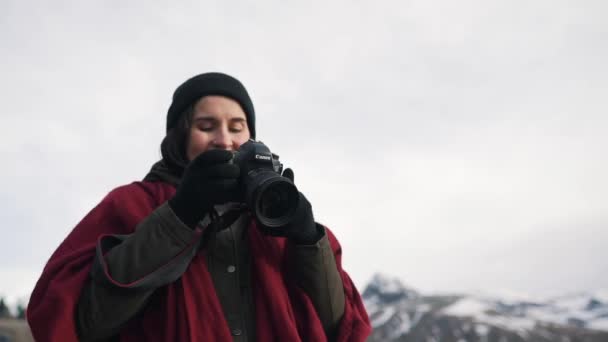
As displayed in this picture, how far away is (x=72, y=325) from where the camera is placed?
5.08ft

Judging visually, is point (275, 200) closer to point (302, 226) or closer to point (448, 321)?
point (302, 226)

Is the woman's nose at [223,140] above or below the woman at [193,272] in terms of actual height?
above

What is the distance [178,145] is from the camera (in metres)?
2.21

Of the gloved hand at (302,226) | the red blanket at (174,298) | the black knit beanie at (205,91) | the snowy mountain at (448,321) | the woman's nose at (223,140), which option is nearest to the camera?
the red blanket at (174,298)

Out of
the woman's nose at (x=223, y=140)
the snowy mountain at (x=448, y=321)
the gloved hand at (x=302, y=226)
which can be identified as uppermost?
the snowy mountain at (x=448, y=321)

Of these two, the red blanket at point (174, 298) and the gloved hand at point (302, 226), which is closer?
the red blanket at point (174, 298)

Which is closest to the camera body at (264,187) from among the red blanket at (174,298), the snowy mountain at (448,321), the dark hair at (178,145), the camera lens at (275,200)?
the camera lens at (275,200)

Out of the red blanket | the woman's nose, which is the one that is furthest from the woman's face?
the red blanket

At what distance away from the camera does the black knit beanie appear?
232cm

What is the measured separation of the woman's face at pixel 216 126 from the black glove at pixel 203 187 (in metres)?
0.40

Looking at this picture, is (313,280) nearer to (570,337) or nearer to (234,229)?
(234,229)

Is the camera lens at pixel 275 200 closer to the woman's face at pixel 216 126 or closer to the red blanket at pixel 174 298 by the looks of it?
the red blanket at pixel 174 298

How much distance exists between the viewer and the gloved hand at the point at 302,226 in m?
1.83

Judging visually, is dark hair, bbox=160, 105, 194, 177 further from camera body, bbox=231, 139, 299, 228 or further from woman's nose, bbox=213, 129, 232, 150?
camera body, bbox=231, 139, 299, 228
